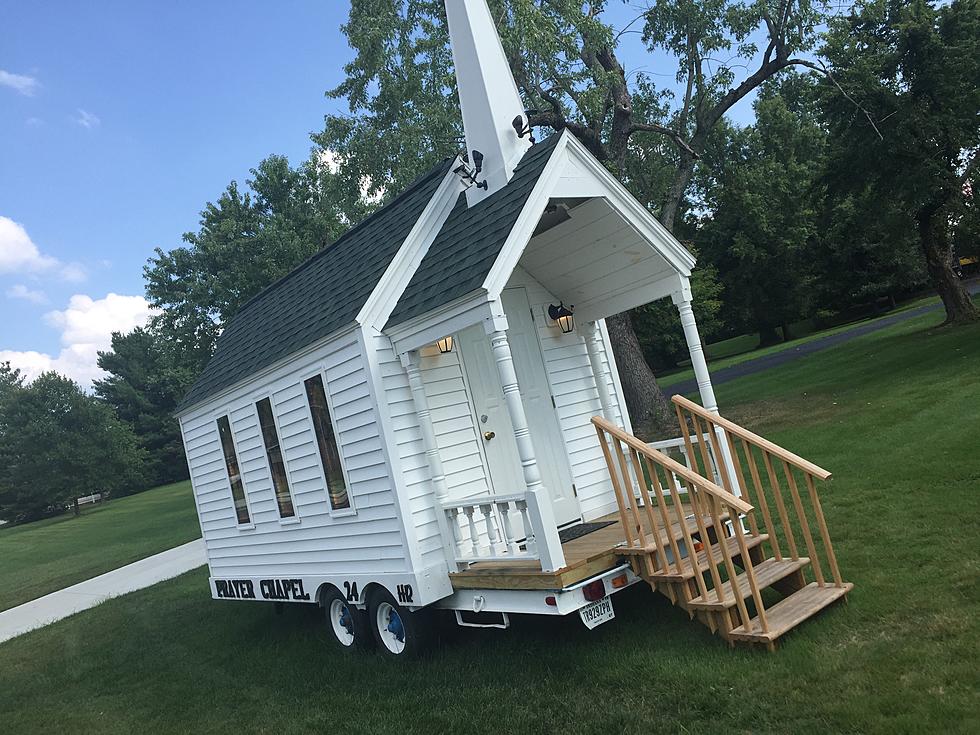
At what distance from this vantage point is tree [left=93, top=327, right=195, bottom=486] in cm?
5591

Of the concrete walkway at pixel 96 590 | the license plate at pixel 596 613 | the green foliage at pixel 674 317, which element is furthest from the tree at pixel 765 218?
the license plate at pixel 596 613

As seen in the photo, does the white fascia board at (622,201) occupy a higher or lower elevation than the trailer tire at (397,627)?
higher

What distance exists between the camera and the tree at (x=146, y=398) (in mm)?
55906

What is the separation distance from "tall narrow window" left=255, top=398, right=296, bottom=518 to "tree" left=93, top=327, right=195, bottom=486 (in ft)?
155

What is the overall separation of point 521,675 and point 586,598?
2.76 ft

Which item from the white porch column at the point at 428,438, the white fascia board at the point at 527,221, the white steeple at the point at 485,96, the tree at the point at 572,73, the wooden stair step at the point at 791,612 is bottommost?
the wooden stair step at the point at 791,612

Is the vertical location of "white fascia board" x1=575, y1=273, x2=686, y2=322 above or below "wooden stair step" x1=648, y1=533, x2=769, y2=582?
above

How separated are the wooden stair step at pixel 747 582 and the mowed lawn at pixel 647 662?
0.33 metres

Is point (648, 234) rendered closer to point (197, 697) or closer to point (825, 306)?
point (197, 697)

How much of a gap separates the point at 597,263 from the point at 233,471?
5.52 m

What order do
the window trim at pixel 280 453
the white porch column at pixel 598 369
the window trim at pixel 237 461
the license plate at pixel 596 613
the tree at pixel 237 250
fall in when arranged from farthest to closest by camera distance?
the tree at pixel 237 250 < the window trim at pixel 237 461 < the white porch column at pixel 598 369 < the window trim at pixel 280 453 < the license plate at pixel 596 613

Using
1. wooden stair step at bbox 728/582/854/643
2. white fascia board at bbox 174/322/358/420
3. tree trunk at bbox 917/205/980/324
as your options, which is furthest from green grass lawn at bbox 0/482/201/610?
tree trunk at bbox 917/205/980/324

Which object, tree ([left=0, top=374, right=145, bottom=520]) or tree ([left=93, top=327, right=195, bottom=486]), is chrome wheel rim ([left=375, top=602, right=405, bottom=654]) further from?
tree ([left=93, top=327, right=195, bottom=486])

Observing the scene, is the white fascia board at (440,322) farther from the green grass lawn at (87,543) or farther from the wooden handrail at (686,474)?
the green grass lawn at (87,543)
